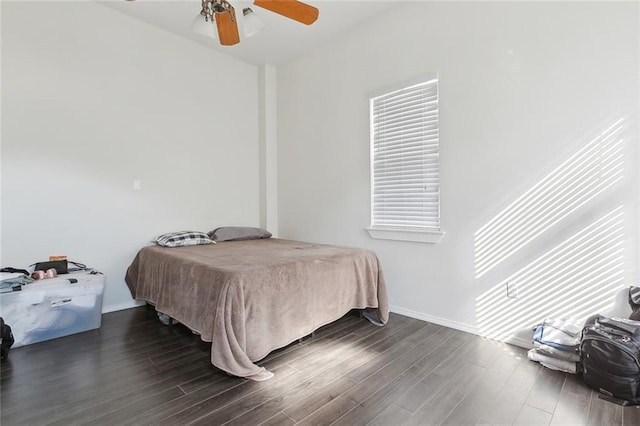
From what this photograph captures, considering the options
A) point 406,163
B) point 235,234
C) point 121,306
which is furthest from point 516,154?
point 121,306

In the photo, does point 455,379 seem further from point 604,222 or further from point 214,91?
point 214,91

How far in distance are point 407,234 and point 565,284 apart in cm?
119

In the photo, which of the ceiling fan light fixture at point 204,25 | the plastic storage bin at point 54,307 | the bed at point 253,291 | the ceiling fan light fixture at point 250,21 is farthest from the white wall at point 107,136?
the ceiling fan light fixture at point 250,21

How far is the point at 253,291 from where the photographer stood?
1940 mm

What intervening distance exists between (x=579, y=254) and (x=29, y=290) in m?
3.85

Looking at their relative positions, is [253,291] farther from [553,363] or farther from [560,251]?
[560,251]

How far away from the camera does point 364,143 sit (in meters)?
3.27

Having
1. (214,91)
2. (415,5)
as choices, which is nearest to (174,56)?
(214,91)

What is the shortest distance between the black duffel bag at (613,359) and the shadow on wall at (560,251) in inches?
11.8

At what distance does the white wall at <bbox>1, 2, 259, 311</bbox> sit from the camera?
263 cm

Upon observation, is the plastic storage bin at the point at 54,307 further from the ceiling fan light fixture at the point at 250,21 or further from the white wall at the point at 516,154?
the white wall at the point at 516,154

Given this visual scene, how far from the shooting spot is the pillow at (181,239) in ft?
10.3

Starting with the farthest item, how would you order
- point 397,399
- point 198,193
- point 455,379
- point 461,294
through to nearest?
point 198,193, point 461,294, point 455,379, point 397,399

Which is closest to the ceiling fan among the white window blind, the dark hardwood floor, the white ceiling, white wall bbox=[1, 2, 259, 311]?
the white ceiling
